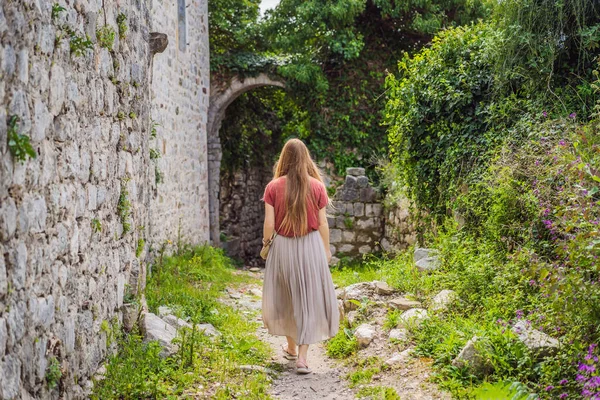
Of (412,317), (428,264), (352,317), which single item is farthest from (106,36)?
(428,264)

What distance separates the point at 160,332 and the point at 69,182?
1.84 m

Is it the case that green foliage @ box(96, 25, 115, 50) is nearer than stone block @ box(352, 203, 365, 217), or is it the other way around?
green foliage @ box(96, 25, 115, 50)

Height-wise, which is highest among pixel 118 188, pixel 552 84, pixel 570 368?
pixel 552 84

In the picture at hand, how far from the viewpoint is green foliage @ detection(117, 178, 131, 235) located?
4391 mm

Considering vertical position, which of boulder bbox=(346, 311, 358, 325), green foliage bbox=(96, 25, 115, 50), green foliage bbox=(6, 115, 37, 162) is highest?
green foliage bbox=(96, 25, 115, 50)

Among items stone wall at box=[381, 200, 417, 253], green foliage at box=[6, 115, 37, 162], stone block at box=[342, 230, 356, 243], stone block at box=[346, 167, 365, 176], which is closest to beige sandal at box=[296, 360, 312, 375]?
green foliage at box=[6, 115, 37, 162]

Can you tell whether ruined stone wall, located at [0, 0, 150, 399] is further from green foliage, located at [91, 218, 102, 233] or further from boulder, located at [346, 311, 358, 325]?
boulder, located at [346, 311, 358, 325]

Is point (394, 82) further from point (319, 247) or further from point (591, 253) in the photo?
→ point (591, 253)

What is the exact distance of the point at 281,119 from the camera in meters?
16.6

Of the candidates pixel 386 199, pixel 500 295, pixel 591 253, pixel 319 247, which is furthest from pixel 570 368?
pixel 386 199

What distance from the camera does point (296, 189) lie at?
4773 mm

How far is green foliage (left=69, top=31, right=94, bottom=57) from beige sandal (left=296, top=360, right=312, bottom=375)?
286cm

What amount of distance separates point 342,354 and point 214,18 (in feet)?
33.4

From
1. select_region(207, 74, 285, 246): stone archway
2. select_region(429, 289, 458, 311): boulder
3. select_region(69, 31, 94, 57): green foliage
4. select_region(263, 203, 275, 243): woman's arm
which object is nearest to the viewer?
select_region(69, 31, 94, 57): green foliage
